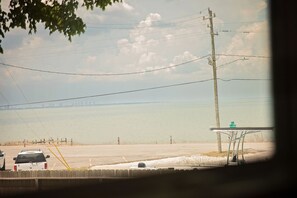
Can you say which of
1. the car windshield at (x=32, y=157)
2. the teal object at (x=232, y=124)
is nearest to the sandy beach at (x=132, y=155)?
the car windshield at (x=32, y=157)

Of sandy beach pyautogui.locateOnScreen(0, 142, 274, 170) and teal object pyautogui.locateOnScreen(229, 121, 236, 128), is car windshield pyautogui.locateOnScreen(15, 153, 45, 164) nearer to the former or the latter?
sandy beach pyautogui.locateOnScreen(0, 142, 274, 170)

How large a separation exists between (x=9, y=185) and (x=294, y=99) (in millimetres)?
1865

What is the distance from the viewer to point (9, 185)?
75.7 inches

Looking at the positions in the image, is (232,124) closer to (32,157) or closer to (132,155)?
(32,157)

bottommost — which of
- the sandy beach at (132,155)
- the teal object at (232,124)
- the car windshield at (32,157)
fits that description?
the sandy beach at (132,155)

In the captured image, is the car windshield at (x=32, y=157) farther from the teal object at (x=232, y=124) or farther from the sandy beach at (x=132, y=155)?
the teal object at (x=232, y=124)

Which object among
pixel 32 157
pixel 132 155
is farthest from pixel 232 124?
pixel 132 155

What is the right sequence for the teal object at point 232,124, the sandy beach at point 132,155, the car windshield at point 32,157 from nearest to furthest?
the car windshield at point 32,157 → the teal object at point 232,124 → the sandy beach at point 132,155

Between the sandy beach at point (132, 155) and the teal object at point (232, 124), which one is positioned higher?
the teal object at point (232, 124)

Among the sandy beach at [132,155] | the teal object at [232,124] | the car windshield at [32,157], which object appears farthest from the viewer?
the sandy beach at [132,155]

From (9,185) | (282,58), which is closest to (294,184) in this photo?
(282,58)

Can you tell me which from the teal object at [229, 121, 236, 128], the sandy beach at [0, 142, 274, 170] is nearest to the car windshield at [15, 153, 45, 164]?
the sandy beach at [0, 142, 274, 170]

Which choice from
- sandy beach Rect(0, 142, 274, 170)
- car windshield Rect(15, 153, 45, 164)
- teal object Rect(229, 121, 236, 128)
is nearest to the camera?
car windshield Rect(15, 153, 45, 164)

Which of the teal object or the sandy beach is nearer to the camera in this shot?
the teal object
